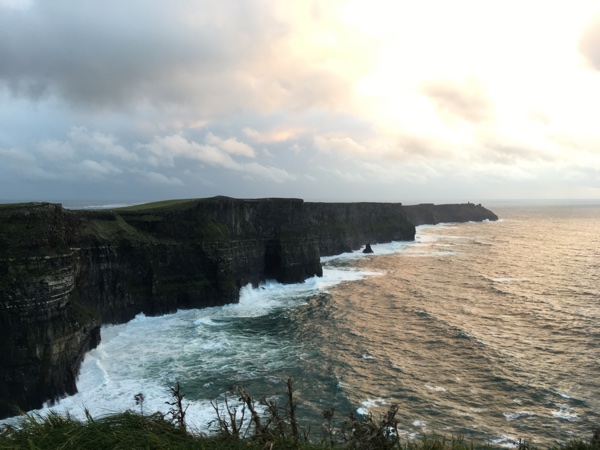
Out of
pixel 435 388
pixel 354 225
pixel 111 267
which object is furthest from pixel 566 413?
pixel 354 225

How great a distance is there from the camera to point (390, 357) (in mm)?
31750

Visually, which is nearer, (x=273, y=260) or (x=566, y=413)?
(x=566, y=413)

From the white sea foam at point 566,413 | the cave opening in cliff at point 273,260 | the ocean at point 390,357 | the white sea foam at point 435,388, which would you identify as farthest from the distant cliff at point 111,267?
the white sea foam at point 566,413

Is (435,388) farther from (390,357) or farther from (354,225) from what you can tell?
(354,225)

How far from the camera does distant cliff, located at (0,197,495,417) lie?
83.1ft

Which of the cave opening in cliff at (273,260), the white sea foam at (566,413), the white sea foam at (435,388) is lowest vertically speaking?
the white sea foam at (566,413)

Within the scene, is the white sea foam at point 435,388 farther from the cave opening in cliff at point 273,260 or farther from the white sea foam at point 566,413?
the cave opening in cliff at point 273,260

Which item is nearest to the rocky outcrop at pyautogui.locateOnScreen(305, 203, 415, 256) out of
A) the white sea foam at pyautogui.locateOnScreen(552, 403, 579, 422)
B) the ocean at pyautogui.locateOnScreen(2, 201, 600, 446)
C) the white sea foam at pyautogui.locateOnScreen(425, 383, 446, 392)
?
the ocean at pyautogui.locateOnScreen(2, 201, 600, 446)

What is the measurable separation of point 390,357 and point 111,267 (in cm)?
2961

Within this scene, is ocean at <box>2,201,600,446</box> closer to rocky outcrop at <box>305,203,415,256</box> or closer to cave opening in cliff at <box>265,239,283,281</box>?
cave opening in cliff at <box>265,239,283,281</box>

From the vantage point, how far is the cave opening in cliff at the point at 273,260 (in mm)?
63406

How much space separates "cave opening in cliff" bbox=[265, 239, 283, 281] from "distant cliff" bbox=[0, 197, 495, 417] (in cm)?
18

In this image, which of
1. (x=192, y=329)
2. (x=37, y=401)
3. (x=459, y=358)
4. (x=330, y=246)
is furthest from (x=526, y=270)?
(x=37, y=401)

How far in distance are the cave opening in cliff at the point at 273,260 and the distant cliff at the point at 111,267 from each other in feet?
0.58
